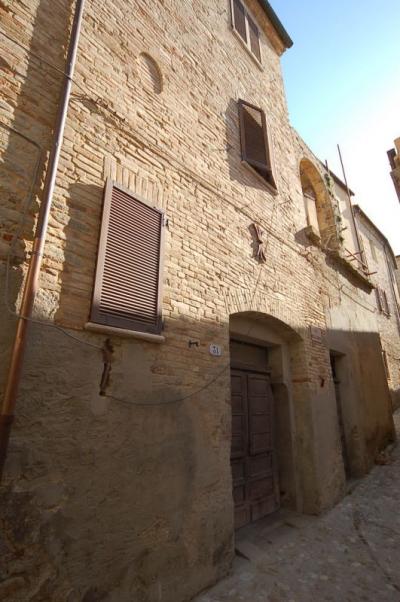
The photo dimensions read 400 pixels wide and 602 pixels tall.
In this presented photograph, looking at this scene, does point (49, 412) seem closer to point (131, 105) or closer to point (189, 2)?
point (131, 105)

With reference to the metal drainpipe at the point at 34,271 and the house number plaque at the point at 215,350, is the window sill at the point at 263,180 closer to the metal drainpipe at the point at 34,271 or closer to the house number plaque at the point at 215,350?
the metal drainpipe at the point at 34,271

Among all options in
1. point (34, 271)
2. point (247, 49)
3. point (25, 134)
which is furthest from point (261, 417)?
point (247, 49)

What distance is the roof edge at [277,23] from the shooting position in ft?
27.9

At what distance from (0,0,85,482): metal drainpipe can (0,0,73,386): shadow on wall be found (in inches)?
4.4

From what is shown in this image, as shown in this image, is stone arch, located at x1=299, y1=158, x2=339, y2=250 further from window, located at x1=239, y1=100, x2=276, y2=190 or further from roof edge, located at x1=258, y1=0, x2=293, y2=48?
roof edge, located at x1=258, y1=0, x2=293, y2=48

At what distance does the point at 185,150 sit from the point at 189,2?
3673 mm

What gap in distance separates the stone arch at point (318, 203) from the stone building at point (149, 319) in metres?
2.76

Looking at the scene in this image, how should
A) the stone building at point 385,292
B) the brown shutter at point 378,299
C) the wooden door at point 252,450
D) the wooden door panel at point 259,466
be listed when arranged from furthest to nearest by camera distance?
the brown shutter at point 378,299, the stone building at point 385,292, the wooden door panel at point 259,466, the wooden door at point 252,450

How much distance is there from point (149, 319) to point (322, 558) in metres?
3.62

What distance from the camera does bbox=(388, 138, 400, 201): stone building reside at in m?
11.4

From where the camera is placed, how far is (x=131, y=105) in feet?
13.8

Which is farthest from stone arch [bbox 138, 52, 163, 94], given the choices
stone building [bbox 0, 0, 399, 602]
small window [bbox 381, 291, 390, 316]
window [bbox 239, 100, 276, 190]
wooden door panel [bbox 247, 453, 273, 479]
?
small window [bbox 381, 291, 390, 316]

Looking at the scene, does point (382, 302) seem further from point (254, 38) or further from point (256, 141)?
point (254, 38)

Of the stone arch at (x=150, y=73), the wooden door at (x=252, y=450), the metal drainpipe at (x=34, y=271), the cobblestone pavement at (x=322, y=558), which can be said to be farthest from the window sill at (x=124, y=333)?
the stone arch at (x=150, y=73)
